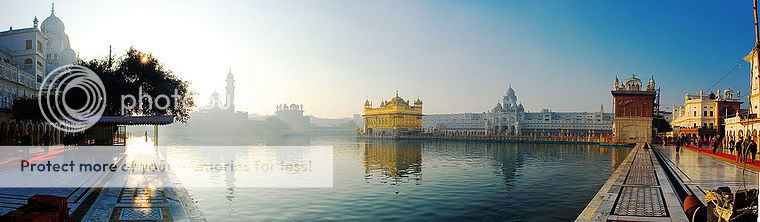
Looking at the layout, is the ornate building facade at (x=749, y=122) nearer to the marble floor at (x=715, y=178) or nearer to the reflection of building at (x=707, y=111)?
the marble floor at (x=715, y=178)

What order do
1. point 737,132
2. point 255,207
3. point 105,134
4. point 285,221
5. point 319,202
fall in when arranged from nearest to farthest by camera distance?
point 285,221
point 255,207
point 319,202
point 105,134
point 737,132

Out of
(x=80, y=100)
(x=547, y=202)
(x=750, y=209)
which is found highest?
(x=80, y=100)

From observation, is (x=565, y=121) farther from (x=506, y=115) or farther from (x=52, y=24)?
(x=52, y=24)

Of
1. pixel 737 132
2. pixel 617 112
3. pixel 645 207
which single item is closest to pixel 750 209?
pixel 645 207

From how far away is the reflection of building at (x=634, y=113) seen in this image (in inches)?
3024

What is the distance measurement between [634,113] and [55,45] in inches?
3033

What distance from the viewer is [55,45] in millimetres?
63094

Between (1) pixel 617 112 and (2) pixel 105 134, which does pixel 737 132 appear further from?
(2) pixel 105 134

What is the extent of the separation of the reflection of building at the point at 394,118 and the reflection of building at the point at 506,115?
5485cm

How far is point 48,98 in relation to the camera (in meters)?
30.1

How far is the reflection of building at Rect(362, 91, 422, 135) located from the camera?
133750mm

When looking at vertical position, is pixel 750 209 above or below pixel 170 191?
above

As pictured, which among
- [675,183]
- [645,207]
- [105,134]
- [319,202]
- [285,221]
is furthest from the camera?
[105,134]

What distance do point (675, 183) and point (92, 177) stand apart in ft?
70.6
